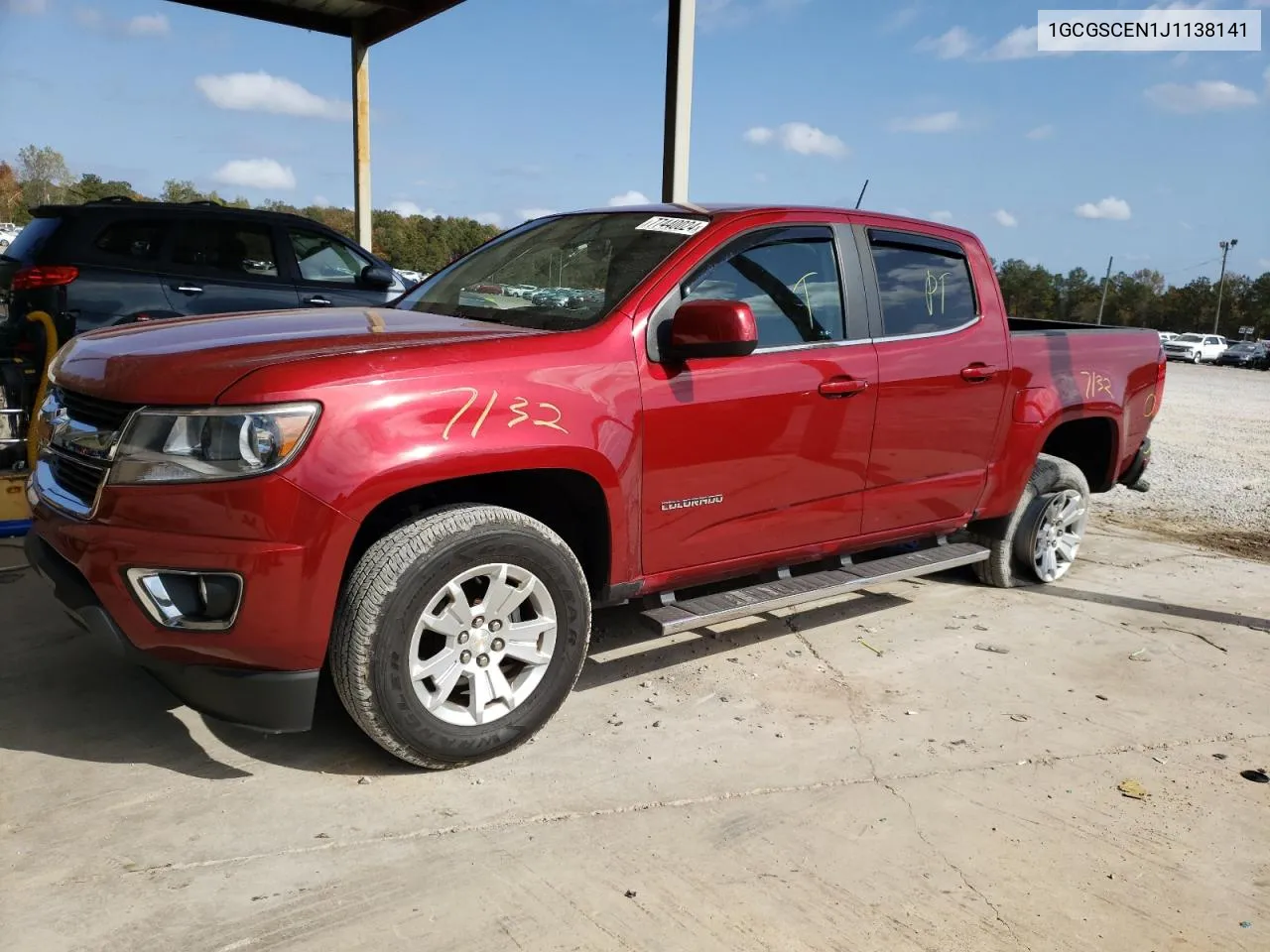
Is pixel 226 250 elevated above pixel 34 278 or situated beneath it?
elevated above

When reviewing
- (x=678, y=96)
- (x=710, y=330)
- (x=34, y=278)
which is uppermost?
(x=678, y=96)

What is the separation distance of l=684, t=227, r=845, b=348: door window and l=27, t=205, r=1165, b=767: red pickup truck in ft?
0.04

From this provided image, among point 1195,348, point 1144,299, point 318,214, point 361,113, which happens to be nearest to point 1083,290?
point 1144,299

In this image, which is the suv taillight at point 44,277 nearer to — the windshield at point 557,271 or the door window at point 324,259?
the door window at point 324,259

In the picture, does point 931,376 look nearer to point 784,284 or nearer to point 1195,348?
point 784,284

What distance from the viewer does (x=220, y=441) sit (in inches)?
104

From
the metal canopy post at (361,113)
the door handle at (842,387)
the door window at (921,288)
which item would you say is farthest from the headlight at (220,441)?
the metal canopy post at (361,113)

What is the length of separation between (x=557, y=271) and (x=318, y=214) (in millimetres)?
58281

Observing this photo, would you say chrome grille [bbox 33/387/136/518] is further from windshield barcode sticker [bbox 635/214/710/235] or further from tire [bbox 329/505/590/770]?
windshield barcode sticker [bbox 635/214/710/235]

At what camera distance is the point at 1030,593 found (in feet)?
17.1

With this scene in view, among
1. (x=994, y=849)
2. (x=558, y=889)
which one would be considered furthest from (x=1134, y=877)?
(x=558, y=889)

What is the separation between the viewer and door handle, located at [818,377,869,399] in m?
3.79

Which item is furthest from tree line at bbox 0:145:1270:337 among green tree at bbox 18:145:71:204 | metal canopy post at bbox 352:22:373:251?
metal canopy post at bbox 352:22:373:251

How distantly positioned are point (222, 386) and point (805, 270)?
7.43 feet
